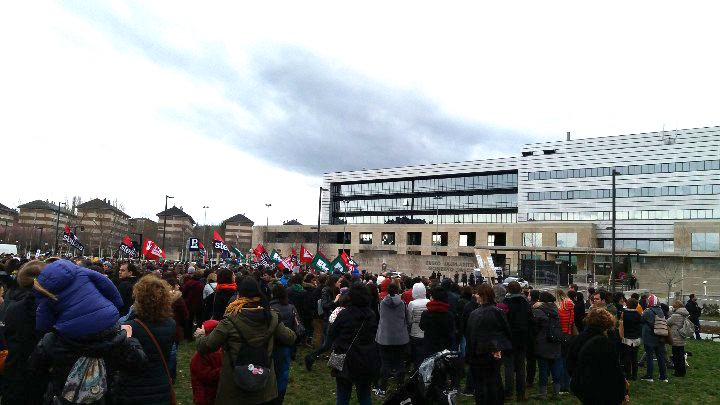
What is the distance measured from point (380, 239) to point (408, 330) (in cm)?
7831

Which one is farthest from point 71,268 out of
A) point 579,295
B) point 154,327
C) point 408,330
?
point 579,295

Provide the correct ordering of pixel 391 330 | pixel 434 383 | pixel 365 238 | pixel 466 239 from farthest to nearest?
pixel 365 238 < pixel 466 239 < pixel 391 330 < pixel 434 383

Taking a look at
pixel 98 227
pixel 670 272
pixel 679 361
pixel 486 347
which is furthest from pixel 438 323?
pixel 98 227

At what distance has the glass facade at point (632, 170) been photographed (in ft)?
214

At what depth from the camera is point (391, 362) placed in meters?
Answer: 9.88

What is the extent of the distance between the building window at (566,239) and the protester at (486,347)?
215ft

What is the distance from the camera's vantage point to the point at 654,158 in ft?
225

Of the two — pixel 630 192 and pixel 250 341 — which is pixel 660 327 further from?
pixel 630 192

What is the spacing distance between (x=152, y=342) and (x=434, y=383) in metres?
3.73

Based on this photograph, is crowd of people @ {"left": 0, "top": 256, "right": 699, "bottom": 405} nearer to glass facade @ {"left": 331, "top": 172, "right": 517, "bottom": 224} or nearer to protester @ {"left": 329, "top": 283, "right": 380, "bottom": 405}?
protester @ {"left": 329, "top": 283, "right": 380, "bottom": 405}

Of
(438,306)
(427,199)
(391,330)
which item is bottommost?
(391,330)

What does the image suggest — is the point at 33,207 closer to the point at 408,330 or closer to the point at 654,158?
the point at 654,158

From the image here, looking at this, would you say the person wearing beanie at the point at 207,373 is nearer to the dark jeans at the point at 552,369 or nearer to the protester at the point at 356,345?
the protester at the point at 356,345

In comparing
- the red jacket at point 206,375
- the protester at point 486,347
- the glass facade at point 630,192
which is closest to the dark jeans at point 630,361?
the protester at point 486,347
